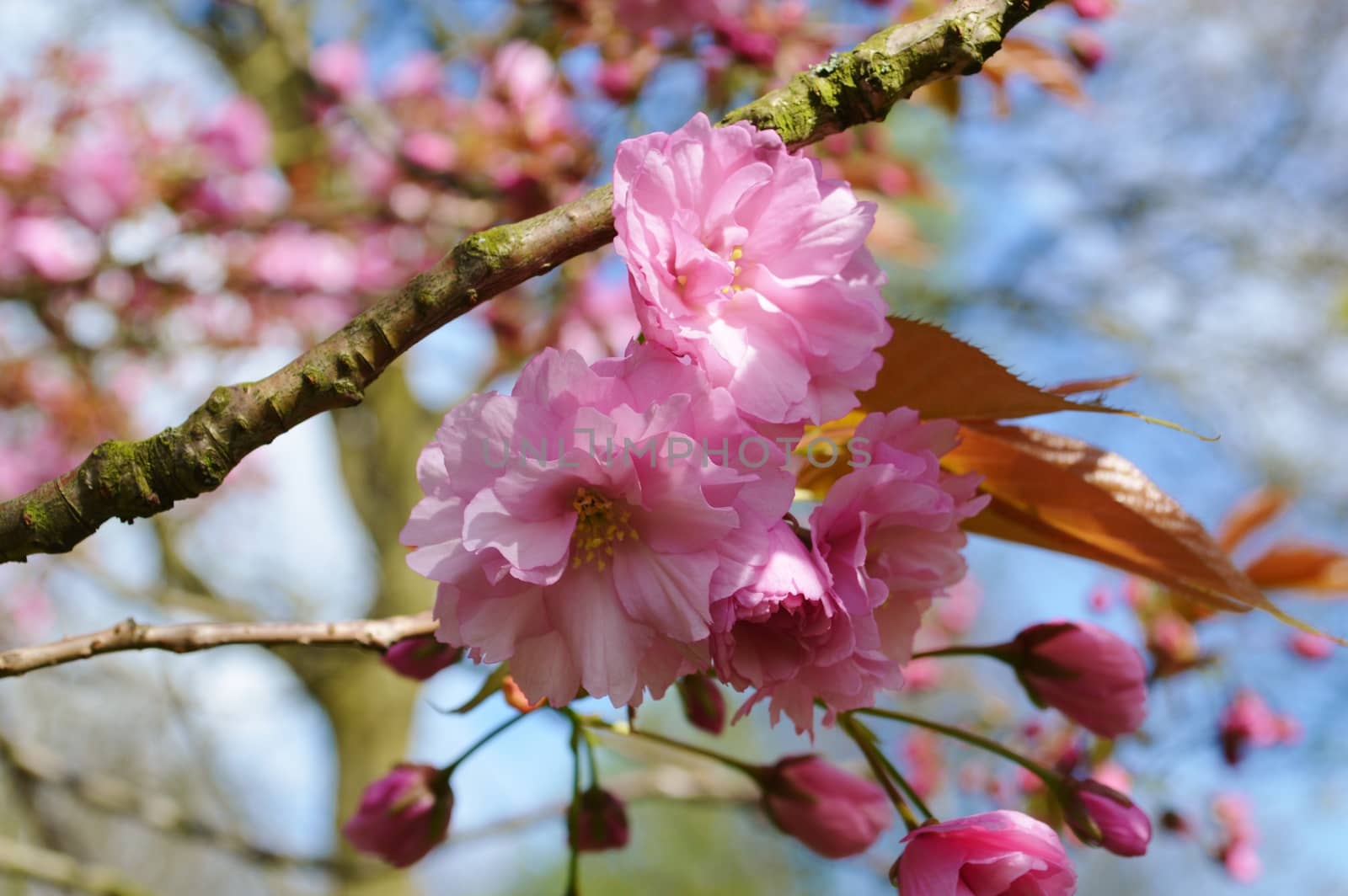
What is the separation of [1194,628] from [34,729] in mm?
4239

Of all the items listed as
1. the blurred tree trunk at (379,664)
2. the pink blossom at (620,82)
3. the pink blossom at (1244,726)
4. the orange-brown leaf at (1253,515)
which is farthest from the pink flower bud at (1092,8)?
the blurred tree trunk at (379,664)

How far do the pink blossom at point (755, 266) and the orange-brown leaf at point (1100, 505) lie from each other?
12 cm

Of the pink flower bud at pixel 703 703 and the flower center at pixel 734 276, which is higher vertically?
the flower center at pixel 734 276

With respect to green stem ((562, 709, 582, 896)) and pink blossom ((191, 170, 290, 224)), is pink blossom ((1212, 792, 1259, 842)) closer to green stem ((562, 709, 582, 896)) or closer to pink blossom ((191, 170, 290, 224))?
green stem ((562, 709, 582, 896))

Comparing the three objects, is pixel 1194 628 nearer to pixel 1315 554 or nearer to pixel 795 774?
pixel 1315 554

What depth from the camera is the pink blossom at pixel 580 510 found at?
0.43 meters

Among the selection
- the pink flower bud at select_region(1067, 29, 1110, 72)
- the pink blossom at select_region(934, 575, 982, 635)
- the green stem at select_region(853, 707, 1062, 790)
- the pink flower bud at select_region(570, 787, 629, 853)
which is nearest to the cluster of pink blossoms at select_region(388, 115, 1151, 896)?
the green stem at select_region(853, 707, 1062, 790)

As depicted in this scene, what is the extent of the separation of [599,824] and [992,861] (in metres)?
0.32

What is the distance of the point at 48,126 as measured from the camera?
9.56 feet

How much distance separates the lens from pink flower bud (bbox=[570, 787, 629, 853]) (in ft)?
2.28

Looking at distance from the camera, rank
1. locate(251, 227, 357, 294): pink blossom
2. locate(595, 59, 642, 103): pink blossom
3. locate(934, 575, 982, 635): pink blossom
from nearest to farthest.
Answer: locate(595, 59, 642, 103): pink blossom, locate(934, 575, 982, 635): pink blossom, locate(251, 227, 357, 294): pink blossom

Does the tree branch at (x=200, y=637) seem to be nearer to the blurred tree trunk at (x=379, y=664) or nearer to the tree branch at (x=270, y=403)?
the tree branch at (x=270, y=403)

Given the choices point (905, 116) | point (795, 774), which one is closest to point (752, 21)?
point (795, 774)

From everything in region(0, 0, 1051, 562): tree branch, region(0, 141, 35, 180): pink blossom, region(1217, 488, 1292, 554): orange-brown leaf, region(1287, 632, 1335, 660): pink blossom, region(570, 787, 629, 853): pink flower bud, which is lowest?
region(1287, 632, 1335, 660): pink blossom
